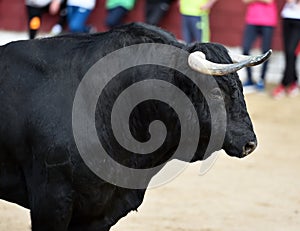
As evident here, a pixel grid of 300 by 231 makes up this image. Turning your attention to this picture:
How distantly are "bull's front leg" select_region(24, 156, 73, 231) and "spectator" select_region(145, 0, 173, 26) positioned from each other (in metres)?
7.35

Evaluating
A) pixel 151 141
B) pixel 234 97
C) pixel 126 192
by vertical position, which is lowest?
pixel 126 192

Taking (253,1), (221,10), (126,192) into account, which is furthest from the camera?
(221,10)

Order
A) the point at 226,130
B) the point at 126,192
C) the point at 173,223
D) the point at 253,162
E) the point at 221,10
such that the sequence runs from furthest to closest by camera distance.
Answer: the point at 221,10 → the point at 253,162 → the point at 173,223 → the point at 126,192 → the point at 226,130

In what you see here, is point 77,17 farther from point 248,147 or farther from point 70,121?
point 248,147

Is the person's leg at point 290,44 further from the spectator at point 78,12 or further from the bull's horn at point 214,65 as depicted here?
the bull's horn at point 214,65

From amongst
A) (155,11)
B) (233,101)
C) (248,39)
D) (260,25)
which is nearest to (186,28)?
(155,11)

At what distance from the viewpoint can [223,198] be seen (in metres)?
6.48

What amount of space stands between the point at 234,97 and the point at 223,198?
2734 mm

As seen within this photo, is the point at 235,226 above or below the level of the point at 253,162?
above

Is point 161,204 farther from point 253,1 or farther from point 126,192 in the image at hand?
point 253,1

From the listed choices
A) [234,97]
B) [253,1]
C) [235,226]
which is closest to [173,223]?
[235,226]

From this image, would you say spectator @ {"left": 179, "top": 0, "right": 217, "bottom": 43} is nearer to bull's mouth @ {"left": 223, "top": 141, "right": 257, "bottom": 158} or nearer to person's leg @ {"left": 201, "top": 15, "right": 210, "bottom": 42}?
person's leg @ {"left": 201, "top": 15, "right": 210, "bottom": 42}

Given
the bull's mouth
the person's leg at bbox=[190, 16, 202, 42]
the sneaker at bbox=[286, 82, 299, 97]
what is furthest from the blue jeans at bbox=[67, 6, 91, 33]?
the bull's mouth

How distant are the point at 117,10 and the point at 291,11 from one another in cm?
A: 243
